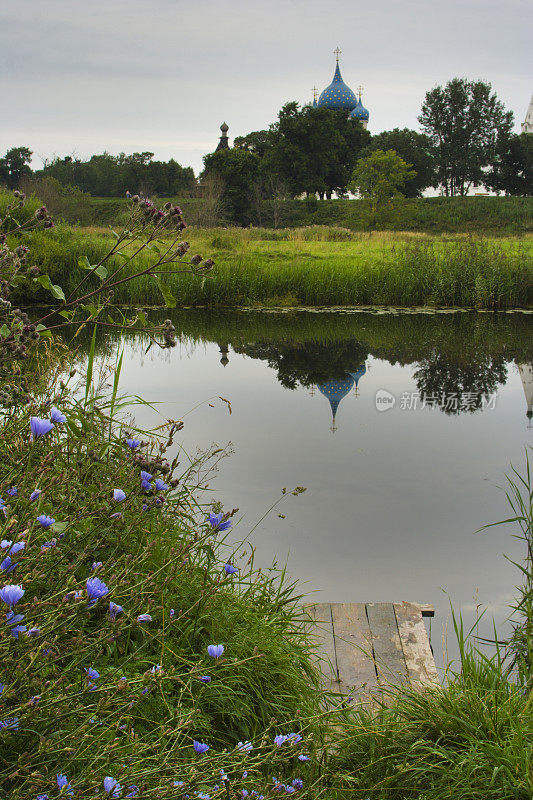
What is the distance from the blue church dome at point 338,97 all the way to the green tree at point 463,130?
285 inches

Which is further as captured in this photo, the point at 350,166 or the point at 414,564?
the point at 350,166

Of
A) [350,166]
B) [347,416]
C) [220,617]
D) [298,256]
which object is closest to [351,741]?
[220,617]

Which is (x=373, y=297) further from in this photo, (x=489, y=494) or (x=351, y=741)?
(x=351, y=741)

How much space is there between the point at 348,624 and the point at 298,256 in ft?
50.1

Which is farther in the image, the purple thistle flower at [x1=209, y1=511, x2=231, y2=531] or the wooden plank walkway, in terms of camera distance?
the wooden plank walkway

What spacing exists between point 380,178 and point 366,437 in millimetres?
31977

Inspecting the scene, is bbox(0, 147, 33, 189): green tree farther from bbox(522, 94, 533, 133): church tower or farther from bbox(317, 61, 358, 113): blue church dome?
bbox(522, 94, 533, 133): church tower

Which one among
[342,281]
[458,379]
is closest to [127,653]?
[458,379]

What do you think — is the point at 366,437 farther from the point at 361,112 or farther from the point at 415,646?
the point at 361,112

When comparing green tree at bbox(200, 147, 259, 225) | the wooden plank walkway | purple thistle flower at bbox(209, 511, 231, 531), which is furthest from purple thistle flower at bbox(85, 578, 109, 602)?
green tree at bbox(200, 147, 259, 225)

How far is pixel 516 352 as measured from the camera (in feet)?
30.7

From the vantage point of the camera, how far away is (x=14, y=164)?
48.2m

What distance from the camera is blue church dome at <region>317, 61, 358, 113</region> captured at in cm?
5881

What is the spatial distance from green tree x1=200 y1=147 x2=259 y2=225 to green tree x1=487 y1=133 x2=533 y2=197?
758 inches
